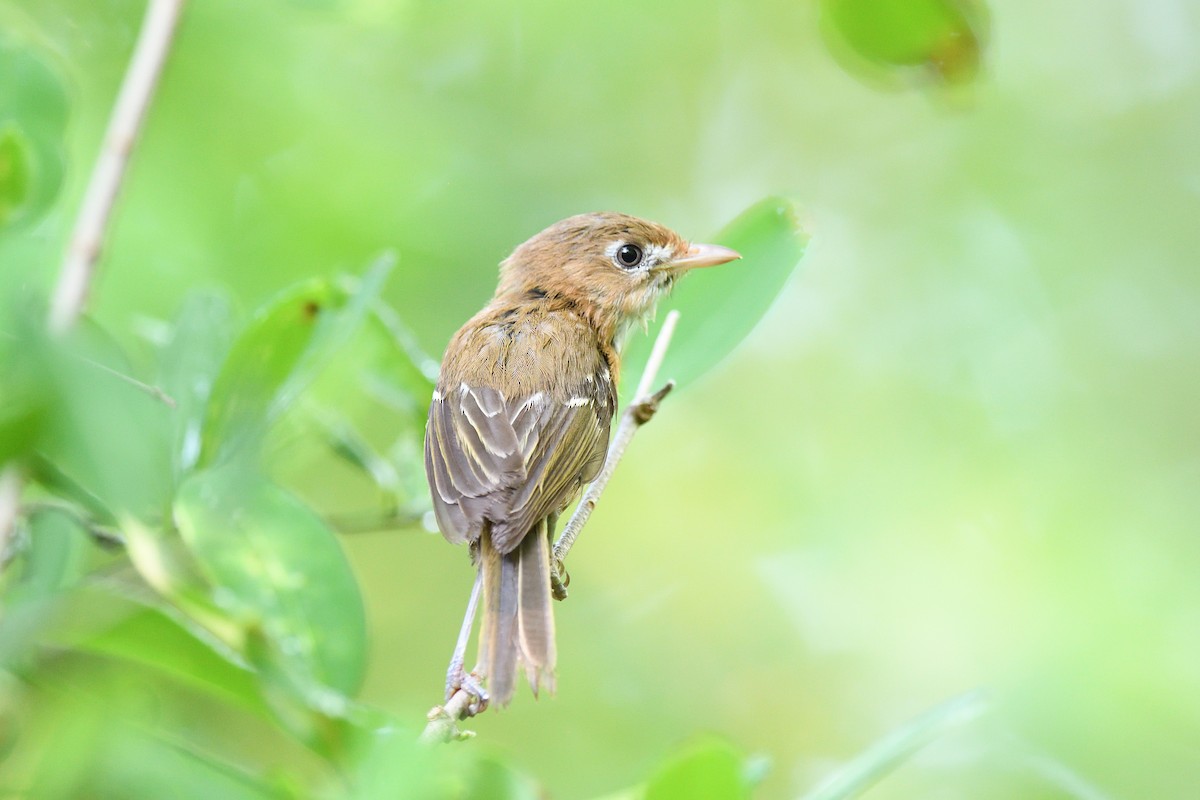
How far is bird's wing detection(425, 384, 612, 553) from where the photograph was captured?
2633mm

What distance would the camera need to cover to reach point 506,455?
2.90 metres

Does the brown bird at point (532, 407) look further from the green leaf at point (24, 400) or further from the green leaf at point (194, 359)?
the green leaf at point (24, 400)

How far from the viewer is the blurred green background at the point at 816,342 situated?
4.30 meters

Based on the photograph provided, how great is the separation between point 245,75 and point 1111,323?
4462 mm

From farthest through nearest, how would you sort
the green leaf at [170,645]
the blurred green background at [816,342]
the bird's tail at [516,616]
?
1. the blurred green background at [816,342]
2. the bird's tail at [516,616]
3. the green leaf at [170,645]

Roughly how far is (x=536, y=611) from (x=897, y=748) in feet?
3.15

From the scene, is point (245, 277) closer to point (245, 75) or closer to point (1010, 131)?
point (245, 75)

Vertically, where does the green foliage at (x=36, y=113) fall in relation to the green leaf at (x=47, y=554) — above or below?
above

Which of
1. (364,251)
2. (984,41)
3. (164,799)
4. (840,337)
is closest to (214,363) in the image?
(164,799)

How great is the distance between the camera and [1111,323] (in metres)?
6.20

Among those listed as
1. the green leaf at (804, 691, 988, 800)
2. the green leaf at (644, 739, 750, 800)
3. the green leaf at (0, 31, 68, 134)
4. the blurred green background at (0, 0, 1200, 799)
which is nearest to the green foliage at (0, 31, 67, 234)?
the green leaf at (0, 31, 68, 134)

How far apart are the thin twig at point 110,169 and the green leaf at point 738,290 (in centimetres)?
103

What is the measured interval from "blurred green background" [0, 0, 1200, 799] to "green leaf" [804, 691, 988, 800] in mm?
2701

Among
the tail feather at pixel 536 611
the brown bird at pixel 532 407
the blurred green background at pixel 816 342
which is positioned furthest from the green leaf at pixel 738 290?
the blurred green background at pixel 816 342
